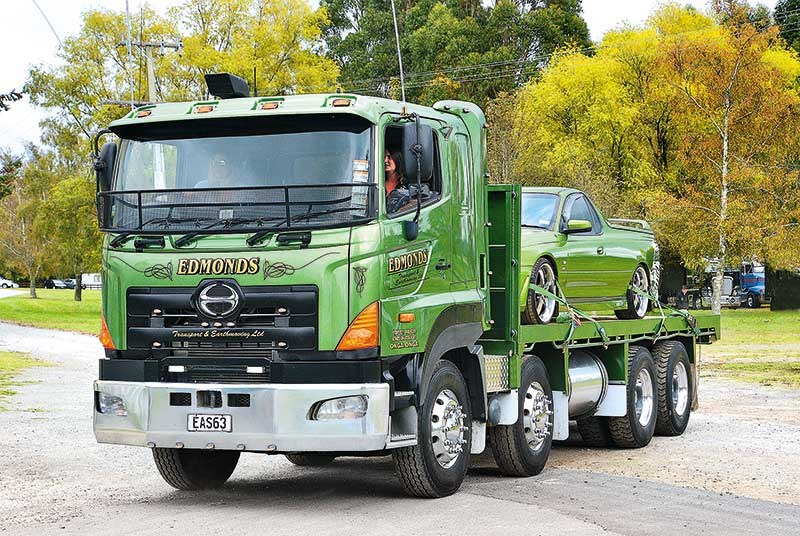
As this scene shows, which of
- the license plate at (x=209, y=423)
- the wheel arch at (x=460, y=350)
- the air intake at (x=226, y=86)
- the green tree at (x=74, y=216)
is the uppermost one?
the green tree at (x=74, y=216)

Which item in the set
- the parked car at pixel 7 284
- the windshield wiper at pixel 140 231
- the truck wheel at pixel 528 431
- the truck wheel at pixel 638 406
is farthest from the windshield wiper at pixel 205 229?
the parked car at pixel 7 284

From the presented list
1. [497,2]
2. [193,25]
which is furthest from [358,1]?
[193,25]

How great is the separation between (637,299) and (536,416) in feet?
11.9

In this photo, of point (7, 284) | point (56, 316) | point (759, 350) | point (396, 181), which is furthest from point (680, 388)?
point (7, 284)

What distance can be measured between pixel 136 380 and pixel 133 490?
5.27 ft

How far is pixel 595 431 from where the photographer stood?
44.1ft

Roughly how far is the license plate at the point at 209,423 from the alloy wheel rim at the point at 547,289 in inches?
157

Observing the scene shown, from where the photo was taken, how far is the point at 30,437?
1376 centimetres

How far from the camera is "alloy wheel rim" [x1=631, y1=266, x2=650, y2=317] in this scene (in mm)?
14234

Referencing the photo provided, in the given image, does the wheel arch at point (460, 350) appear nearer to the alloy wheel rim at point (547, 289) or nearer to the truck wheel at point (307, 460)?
the alloy wheel rim at point (547, 289)

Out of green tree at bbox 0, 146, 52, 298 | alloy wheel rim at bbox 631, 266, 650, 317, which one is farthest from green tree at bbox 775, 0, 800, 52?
alloy wheel rim at bbox 631, 266, 650, 317

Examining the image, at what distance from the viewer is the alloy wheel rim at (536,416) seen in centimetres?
1095

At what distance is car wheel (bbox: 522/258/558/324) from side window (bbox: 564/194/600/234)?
885 mm

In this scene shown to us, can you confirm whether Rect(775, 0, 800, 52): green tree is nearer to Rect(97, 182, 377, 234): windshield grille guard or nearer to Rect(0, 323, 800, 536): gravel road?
Rect(0, 323, 800, 536): gravel road
